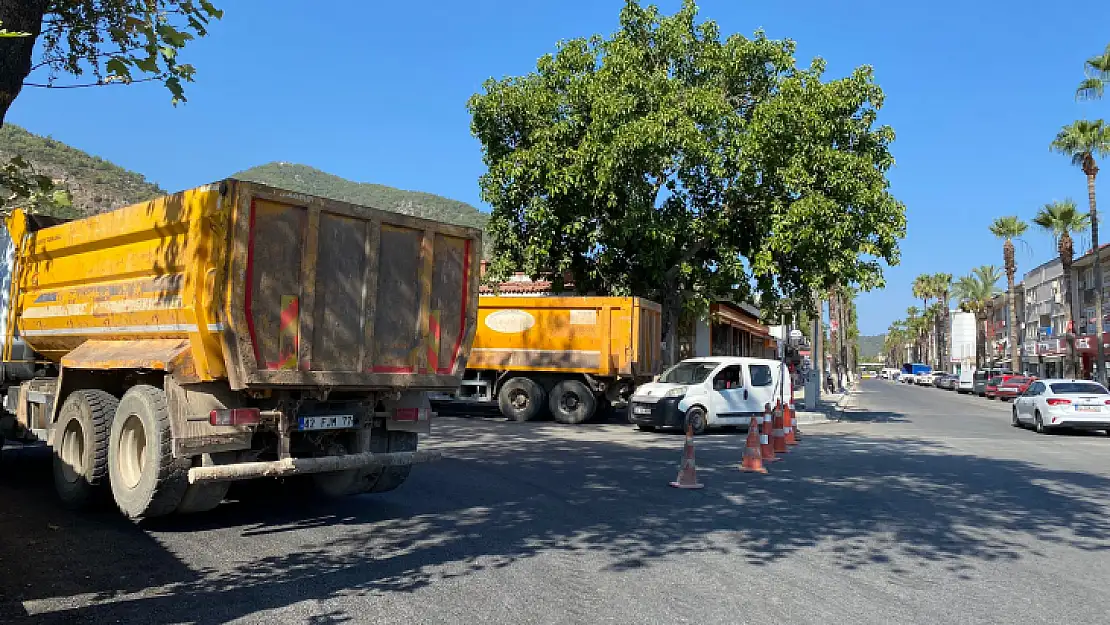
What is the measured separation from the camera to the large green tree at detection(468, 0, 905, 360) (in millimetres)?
20844

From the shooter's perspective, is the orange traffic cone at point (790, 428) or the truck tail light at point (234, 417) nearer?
the truck tail light at point (234, 417)

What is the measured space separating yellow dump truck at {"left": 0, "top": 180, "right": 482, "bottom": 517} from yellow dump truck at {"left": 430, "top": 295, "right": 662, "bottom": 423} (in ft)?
38.7

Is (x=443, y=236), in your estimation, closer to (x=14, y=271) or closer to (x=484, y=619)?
(x=484, y=619)

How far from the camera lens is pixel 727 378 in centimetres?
1836

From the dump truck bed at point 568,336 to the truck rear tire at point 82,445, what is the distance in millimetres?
13196

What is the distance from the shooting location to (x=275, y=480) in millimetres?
9477

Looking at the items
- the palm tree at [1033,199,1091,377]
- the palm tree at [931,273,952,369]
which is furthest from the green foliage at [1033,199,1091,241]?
the palm tree at [931,273,952,369]

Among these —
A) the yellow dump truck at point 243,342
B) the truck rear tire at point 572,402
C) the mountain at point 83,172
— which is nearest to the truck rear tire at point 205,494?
the yellow dump truck at point 243,342

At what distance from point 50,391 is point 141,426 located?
85.1 inches

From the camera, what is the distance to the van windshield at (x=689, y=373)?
18.3 m

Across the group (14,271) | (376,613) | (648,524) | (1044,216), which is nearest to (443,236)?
(648,524)

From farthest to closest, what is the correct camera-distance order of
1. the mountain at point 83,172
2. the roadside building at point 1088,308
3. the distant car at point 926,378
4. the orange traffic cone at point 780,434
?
the distant car at point 926,378, the roadside building at point 1088,308, the mountain at point 83,172, the orange traffic cone at point 780,434

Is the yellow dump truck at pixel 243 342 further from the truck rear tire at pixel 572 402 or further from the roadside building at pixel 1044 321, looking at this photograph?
the roadside building at pixel 1044 321

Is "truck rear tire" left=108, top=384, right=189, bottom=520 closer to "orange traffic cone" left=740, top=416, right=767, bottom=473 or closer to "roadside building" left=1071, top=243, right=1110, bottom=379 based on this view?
"orange traffic cone" left=740, top=416, right=767, bottom=473
